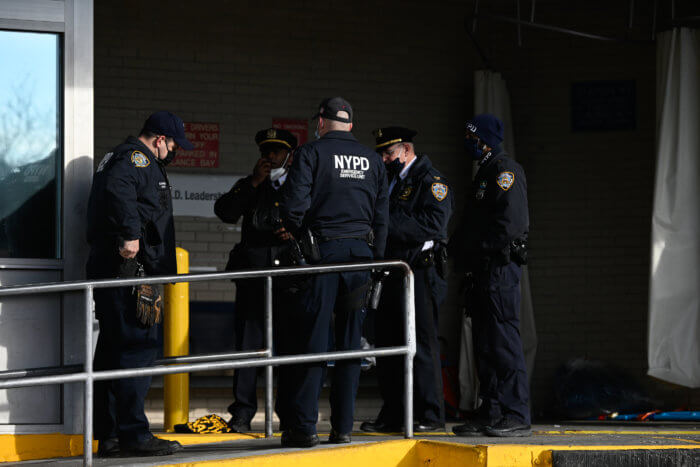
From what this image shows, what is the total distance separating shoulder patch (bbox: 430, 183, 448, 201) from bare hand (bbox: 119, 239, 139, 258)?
1944 mm

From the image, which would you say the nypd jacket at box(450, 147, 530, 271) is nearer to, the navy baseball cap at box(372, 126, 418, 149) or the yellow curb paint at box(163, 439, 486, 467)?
the navy baseball cap at box(372, 126, 418, 149)

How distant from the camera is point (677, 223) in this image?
7.56 meters

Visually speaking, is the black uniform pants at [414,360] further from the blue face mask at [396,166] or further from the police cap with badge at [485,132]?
the police cap with badge at [485,132]

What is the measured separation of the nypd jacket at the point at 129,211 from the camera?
4.89m

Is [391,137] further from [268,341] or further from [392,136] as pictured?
[268,341]

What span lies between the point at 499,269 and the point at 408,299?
0.71m

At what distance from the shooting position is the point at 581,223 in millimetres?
8969

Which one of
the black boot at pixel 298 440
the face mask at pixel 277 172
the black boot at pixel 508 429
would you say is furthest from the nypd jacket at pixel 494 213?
the black boot at pixel 298 440

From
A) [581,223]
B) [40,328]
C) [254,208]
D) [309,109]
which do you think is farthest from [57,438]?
[581,223]

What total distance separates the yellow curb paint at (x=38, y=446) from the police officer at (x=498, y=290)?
6.80ft

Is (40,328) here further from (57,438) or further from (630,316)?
(630,316)

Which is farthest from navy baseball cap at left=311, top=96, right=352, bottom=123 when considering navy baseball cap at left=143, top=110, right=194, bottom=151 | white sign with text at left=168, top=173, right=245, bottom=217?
white sign with text at left=168, top=173, right=245, bottom=217

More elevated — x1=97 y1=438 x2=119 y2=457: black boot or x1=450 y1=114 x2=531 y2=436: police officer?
x1=450 y1=114 x2=531 y2=436: police officer

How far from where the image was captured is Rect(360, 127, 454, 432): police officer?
589 cm
